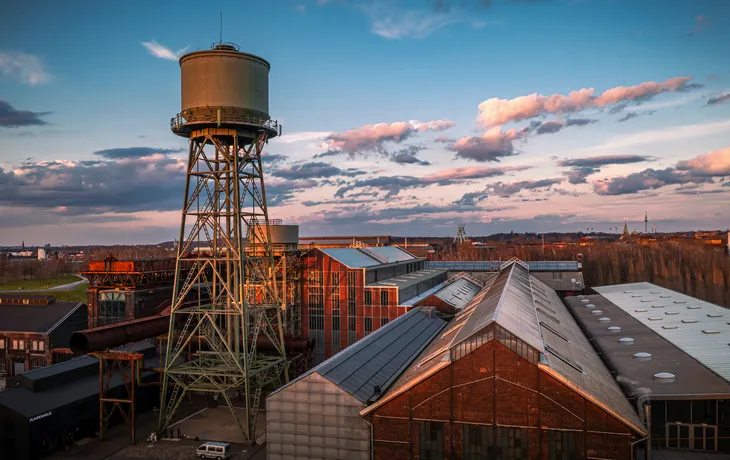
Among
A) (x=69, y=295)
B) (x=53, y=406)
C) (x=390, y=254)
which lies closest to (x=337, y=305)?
(x=390, y=254)

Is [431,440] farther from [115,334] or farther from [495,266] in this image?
[495,266]

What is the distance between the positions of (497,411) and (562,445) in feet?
9.96

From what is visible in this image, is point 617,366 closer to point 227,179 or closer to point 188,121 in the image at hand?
point 227,179

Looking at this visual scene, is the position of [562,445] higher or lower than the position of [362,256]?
lower

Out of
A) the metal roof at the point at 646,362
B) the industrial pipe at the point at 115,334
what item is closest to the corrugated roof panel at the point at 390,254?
the metal roof at the point at 646,362

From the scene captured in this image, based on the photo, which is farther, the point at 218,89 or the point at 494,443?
the point at 218,89

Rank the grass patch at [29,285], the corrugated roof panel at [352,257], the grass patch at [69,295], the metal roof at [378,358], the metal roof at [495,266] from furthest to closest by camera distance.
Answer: the grass patch at [29,285] → the grass patch at [69,295] → the metal roof at [495,266] → the corrugated roof panel at [352,257] → the metal roof at [378,358]

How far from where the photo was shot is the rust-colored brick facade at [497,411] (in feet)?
72.7

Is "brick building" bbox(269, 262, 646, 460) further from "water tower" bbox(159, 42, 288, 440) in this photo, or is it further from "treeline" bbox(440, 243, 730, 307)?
"treeline" bbox(440, 243, 730, 307)

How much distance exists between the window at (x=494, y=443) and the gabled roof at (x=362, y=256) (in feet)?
89.0

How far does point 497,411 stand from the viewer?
2319cm

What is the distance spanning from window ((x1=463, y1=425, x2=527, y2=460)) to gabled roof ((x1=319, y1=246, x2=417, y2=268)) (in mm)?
27115

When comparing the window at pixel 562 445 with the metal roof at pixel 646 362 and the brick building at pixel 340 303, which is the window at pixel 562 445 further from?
the brick building at pixel 340 303

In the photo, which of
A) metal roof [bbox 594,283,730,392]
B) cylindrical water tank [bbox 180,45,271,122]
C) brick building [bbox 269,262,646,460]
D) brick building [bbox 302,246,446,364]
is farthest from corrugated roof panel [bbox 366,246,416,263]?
brick building [bbox 269,262,646,460]
